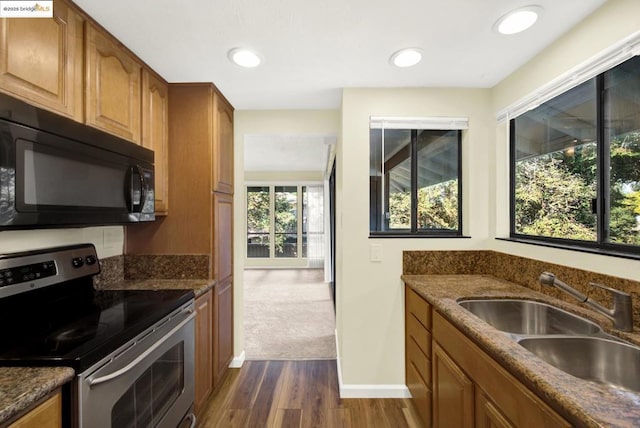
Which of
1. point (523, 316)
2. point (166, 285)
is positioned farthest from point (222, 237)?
point (523, 316)

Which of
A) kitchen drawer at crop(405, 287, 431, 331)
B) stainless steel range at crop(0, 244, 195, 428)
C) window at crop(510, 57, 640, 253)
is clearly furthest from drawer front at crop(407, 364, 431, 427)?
stainless steel range at crop(0, 244, 195, 428)

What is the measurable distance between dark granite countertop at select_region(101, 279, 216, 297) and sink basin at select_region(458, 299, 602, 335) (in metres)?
1.62

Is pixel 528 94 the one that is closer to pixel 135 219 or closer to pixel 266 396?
pixel 135 219

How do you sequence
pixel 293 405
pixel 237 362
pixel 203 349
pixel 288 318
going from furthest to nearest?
pixel 288 318
pixel 237 362
pixel 293 405
pixel 203 349

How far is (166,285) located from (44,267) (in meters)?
0.65

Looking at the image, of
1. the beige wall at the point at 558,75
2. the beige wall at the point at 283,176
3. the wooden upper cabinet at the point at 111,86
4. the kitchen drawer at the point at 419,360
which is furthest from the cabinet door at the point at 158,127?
the beige wall at the point at 283,176

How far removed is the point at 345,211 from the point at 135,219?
1361 mm

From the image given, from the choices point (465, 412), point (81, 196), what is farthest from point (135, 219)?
point (465, 412)

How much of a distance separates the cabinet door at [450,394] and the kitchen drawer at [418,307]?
6.2 inches

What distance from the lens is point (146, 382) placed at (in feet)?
4.39

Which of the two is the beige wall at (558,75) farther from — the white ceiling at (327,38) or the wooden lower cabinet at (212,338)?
the wooden lower cabinet at (212,338)

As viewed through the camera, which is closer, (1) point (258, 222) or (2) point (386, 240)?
(2) point (386, 240)

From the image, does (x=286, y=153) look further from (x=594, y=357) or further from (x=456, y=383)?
(x=594, y=357)

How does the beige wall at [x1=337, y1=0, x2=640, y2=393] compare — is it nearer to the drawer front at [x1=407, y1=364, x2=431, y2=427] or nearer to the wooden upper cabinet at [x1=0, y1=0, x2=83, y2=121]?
the drawer front at [x1=407, y1=364, x2=431, y2=427]
